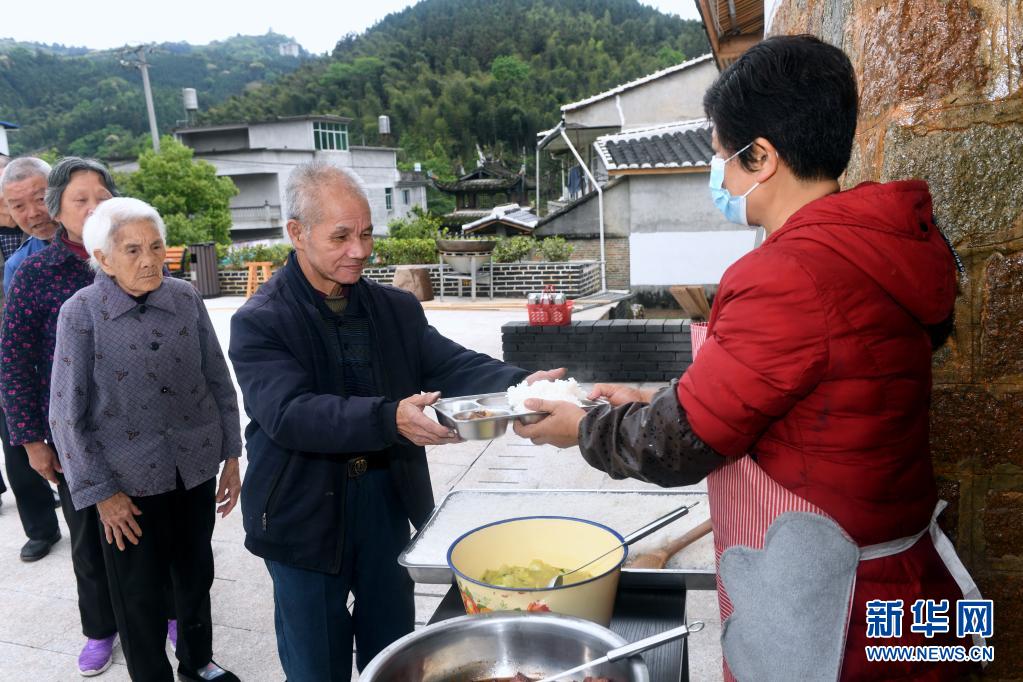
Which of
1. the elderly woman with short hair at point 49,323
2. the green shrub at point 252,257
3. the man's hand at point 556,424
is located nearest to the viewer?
the man's hand at point 556,424

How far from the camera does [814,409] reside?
52.2 inches

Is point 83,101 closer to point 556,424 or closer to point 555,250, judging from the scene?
point 555,250

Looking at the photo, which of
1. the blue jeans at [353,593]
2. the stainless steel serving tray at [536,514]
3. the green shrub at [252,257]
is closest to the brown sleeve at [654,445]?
the stainless steel serving tray at [536,514]

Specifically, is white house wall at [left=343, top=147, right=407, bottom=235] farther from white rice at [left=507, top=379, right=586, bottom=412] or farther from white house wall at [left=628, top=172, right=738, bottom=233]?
white rice at [left=507, top=379, right=586, bottom=412]

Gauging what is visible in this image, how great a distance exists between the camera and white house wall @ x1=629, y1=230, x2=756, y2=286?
622 inches

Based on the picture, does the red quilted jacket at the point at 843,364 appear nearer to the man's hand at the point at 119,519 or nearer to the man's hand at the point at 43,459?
the man's hand at the point at 119,519

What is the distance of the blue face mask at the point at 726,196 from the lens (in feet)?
5.16

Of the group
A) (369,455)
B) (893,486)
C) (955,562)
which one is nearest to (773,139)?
(893,486)

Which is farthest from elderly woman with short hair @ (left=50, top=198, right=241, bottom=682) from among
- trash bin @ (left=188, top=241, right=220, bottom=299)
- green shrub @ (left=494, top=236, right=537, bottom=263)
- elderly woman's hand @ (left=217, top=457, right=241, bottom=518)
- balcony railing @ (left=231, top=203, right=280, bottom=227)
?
balcony railing @ (left=231, top=203, right=280, bottom=227)

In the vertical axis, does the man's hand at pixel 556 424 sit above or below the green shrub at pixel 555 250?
above

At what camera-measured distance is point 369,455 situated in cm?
232

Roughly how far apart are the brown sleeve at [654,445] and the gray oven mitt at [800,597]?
0.19 meters

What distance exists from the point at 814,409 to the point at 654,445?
0.29 m

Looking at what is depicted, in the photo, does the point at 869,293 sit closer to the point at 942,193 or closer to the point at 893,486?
the point at 893,486
